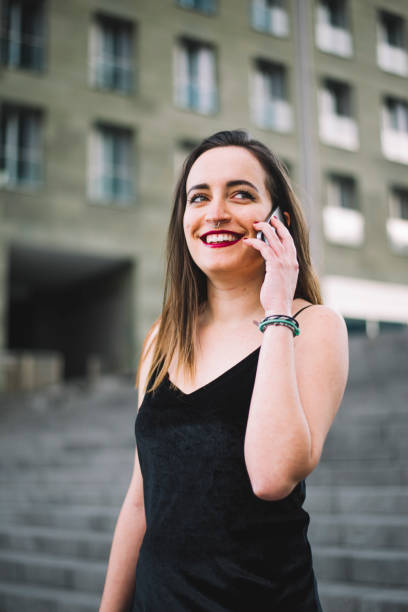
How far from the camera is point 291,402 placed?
4.58 feet

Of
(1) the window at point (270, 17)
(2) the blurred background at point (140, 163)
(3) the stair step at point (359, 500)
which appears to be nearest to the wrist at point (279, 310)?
(3) the stair step at point (359, 500)

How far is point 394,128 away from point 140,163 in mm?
9894

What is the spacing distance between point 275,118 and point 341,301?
660 cm

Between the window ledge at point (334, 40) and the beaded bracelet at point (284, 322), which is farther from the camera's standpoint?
the window ledge at point (334, 40)

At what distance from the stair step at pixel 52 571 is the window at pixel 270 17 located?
1999 cm

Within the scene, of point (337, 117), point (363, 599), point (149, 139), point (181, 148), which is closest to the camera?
point (363, 599)

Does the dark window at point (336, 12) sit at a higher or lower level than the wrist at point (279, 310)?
higher

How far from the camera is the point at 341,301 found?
2155cm

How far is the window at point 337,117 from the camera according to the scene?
72.5 ft

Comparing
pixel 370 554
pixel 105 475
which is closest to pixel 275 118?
pixel 105 475

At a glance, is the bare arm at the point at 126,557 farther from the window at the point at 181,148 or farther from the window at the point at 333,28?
the window at the point at 333,28

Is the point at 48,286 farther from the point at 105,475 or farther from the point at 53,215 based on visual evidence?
the point at 105,475

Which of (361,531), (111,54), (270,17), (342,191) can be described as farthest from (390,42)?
(361,531)

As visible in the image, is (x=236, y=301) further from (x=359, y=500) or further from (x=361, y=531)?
(x=359, y=500)
